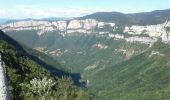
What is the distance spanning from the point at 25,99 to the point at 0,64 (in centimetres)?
10408

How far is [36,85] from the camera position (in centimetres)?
9219

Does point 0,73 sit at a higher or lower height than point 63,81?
higher

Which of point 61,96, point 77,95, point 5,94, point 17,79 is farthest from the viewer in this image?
point 17,79

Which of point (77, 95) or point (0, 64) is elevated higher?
point (0, 64)

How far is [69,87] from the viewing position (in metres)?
121

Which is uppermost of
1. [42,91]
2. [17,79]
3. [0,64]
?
[0,64]

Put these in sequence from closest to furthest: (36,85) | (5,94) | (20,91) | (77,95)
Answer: (5,94)
(36,85)
(77,95)
(20,91)

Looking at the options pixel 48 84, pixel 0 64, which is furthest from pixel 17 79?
pixel 0 64

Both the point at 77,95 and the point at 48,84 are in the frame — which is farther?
the point at 77,95

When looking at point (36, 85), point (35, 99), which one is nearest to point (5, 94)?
point (36, 85)

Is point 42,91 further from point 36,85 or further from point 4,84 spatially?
point 4,84

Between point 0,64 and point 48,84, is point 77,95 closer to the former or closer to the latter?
point 48,84

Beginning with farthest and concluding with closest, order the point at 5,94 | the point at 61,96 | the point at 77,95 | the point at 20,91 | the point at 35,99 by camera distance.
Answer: the point at 20,91 < the point at 77,95 < the point at 61,96 < the point at 35,99 < the point at 5,94

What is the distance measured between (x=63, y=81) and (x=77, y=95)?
11.7m
